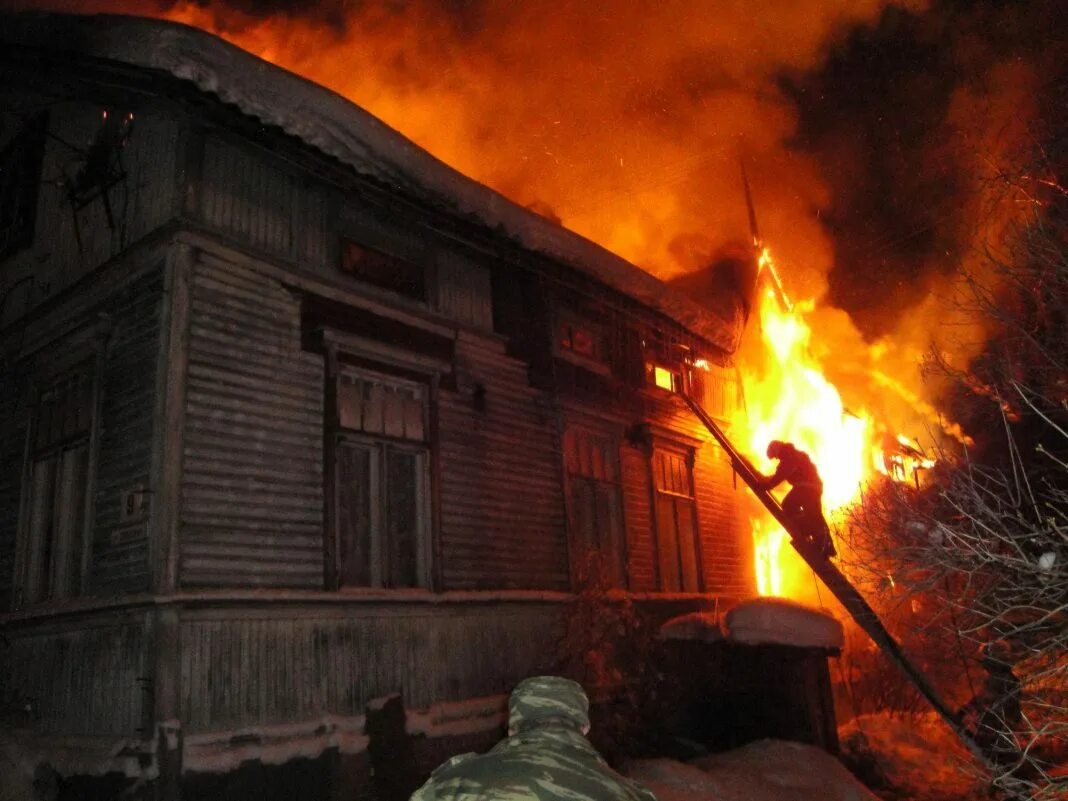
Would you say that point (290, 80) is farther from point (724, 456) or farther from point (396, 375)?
point (724, 456)

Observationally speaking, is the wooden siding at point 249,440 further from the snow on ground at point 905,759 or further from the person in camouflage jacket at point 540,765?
the snow on ground at point 905,759

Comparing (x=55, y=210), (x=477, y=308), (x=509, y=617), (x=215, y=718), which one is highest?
(x=55, y=210)

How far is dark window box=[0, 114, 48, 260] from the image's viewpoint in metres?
10.3

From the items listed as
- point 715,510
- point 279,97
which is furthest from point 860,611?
point 279,97

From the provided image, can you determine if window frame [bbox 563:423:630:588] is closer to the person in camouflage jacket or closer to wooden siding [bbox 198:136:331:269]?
wooden siding [bbox 198:136:331:269]

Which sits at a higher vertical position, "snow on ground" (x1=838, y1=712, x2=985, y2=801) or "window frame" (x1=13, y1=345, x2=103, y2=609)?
"window frame" (x1=13, y1=345, x2=103, y2=609)

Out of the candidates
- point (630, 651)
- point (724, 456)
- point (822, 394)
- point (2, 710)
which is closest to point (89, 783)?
point (2, 710)

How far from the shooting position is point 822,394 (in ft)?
58.0

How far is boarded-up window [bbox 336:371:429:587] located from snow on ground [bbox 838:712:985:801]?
285 inches

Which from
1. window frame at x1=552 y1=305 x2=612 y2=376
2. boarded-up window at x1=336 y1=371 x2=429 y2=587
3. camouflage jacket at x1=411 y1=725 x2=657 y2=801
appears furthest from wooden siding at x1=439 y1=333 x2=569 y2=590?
camouflage jacket at x1=411 y1=725 x2=657 y2=801

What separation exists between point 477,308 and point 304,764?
5874mm

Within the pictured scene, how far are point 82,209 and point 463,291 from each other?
4.54 meters

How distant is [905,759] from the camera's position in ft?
37.5

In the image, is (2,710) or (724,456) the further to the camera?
(724,456)
